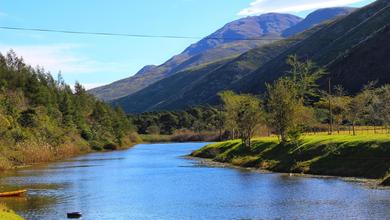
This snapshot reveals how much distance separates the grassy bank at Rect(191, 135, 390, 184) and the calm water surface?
5.17 m

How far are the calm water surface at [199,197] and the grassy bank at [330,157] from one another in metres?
5.17

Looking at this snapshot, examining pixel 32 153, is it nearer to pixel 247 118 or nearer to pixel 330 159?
pixel 247 118

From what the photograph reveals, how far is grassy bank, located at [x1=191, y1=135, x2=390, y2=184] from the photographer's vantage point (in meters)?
71.0

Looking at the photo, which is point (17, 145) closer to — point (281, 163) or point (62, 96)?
point (281, 163)

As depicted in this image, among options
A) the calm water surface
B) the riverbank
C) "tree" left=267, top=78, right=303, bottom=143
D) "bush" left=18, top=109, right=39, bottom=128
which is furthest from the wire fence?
"bush" left=18, top=109, right=39, bottom=128

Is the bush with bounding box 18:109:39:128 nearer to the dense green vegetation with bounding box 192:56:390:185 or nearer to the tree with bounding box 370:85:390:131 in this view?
the dense green vegetation with bounding box 192:56:390:185

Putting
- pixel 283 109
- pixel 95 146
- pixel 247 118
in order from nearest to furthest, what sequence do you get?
pixel 283 109 → pixel 247 118 → pixel 95 146

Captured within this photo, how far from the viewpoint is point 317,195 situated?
5541cm

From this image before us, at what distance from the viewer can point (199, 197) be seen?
5800 centimetres

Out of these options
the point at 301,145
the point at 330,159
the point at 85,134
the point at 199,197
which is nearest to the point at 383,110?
the point at 301,145

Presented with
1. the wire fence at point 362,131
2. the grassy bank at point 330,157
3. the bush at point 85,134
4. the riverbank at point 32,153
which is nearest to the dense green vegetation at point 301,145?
the grassy bank at point 330,157

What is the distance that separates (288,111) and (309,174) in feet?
101

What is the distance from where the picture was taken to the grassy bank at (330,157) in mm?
71006

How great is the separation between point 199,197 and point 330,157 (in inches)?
1172
